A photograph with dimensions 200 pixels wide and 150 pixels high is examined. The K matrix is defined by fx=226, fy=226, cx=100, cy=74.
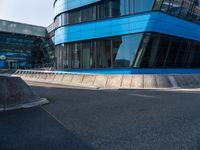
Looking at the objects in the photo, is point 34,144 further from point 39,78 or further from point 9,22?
point 9,22

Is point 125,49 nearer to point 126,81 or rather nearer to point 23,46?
point 126,81

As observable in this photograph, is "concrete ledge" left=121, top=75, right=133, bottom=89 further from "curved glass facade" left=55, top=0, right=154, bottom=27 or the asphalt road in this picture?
the asphalt road

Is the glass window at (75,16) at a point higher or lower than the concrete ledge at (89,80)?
higher

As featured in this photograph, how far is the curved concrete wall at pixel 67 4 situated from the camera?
27719mm

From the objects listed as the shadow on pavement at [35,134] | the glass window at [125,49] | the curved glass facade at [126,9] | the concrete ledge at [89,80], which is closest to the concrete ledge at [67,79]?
the concrete ledge at [89,80]

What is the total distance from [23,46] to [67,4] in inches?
1688

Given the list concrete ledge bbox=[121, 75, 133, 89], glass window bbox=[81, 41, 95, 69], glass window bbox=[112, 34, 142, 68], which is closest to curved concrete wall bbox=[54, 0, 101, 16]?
glass window bbox=[81, 41, 95, 69]

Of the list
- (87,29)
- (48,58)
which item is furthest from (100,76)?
(48,58)

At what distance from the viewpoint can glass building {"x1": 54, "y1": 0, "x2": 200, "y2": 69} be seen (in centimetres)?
2278

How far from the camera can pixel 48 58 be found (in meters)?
59.7

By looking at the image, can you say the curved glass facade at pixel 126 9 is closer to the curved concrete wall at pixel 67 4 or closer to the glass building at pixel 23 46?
the curved concrete wall at pixel 67 4

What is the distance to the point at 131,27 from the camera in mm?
23328

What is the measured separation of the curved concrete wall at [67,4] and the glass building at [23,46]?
2894 cm

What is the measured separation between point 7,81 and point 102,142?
6516mm
